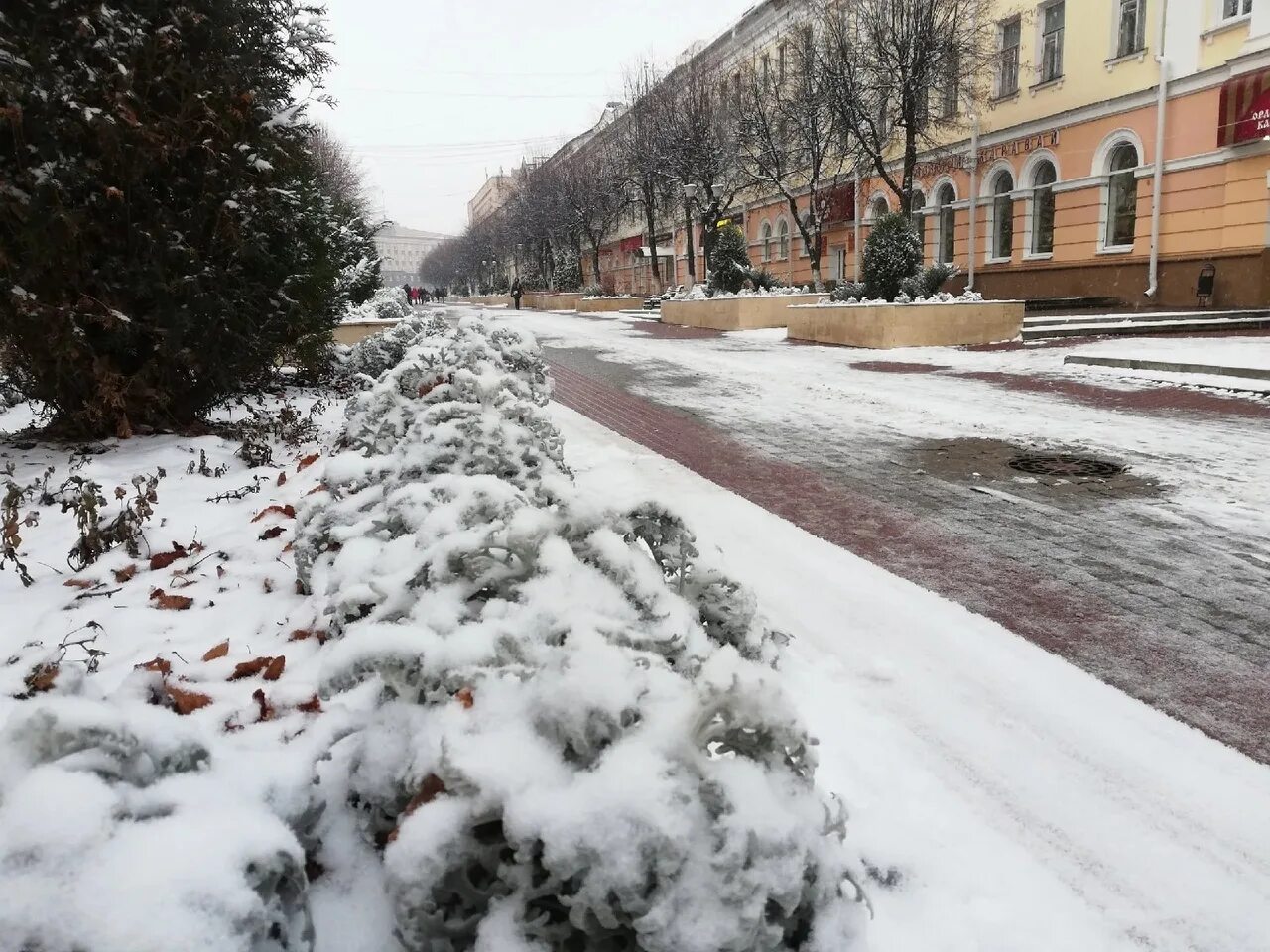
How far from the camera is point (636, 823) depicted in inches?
52.7

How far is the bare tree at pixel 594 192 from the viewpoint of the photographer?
153 ft

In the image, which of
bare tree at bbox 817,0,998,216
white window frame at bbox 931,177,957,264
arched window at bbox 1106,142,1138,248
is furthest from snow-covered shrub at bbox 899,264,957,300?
white window frame at bbox 931,177,957,264

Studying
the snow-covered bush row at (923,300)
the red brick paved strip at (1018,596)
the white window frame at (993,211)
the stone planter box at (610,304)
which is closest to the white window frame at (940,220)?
the white window frame at (993,211)

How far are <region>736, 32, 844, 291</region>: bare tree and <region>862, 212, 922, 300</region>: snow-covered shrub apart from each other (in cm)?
700

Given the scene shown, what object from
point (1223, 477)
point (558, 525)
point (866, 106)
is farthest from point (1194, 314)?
point (558, 525)

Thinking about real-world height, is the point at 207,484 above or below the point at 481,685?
below

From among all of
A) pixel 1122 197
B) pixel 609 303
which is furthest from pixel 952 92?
pixel 609 303

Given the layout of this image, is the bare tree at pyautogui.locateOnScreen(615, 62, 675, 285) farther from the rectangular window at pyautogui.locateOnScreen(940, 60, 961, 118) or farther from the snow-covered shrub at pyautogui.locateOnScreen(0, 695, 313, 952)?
the snow-covered shrub at pyautogui.locateOnScreen(0, 695, 313, 952)

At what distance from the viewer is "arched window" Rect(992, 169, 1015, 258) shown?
2581 cm

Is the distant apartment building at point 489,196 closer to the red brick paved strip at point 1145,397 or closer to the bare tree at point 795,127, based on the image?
the bare tree at point 795,127

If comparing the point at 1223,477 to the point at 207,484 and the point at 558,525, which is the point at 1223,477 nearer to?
the point at 558,525

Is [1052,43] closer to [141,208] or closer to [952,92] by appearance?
[952,92]

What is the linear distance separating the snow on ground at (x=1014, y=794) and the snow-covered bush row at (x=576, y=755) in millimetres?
361

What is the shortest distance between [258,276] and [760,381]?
700 cm
